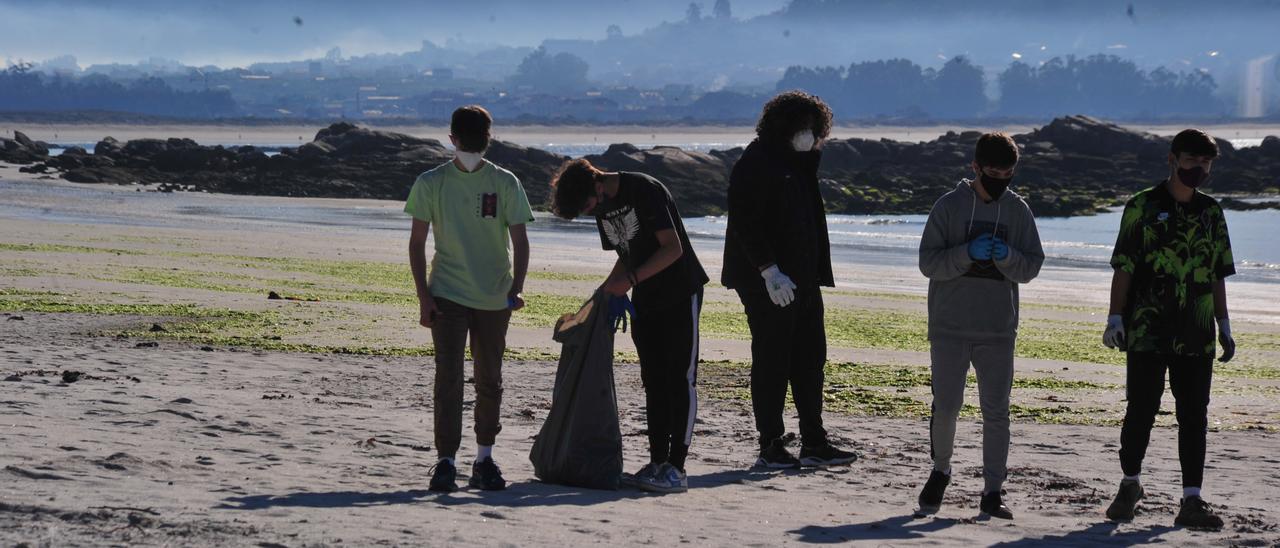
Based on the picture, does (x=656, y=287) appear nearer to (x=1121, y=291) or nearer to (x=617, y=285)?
(x=617, y=285)

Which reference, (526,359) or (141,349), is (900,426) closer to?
(526,359)

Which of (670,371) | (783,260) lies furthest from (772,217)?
(670,371)

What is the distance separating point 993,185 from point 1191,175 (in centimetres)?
83

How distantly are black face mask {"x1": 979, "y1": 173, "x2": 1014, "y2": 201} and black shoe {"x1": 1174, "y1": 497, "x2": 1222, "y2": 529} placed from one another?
1583 mm

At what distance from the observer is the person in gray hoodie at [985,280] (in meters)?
6.27

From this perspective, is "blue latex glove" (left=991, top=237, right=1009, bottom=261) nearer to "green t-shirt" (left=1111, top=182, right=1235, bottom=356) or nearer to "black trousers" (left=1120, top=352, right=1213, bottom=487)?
"green t-shirt" (left=1111, top=182, right=1235, bottom=356)

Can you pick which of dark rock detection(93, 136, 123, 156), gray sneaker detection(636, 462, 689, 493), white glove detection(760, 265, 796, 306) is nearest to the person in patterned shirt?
white glove detection(760, 265, 796, 306)

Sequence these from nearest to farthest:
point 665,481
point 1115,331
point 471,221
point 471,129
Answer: point 1115,331 → point 471,129 → point 471,221 → point 665,481

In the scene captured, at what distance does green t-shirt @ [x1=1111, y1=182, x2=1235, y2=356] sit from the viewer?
623cm

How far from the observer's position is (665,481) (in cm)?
695

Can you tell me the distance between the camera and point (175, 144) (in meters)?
67.5

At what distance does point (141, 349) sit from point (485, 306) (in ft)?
16.9

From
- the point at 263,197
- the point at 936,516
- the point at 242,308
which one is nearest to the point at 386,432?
the point at 936,516

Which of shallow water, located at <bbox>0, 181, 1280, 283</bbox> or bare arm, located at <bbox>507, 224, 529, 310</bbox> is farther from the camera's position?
shallow water, located at <bbox>0, 181, 1280, 283</bbox>
